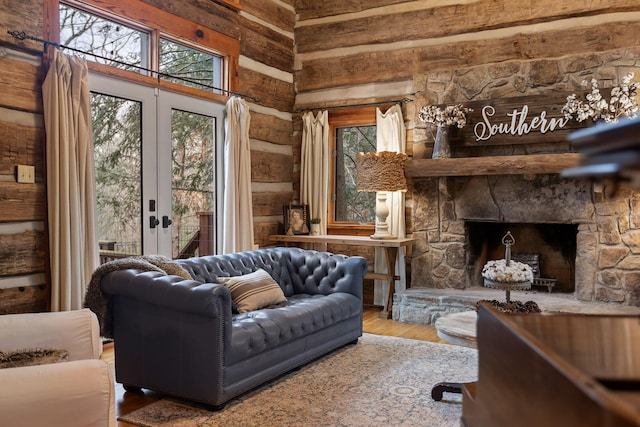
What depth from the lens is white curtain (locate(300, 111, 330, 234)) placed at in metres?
6.41

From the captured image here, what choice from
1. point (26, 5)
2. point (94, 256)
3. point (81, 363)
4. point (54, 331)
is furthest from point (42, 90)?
point (81, 363)

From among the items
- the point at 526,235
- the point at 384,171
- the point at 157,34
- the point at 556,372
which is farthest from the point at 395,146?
the point at 556,372

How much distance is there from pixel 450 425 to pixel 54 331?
6.65 feet

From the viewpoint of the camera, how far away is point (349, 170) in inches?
257

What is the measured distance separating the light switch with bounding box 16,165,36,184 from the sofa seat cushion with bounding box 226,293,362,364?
1724 millimetres

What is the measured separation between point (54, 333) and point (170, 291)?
0.75 m

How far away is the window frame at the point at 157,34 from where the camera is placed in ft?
13.9

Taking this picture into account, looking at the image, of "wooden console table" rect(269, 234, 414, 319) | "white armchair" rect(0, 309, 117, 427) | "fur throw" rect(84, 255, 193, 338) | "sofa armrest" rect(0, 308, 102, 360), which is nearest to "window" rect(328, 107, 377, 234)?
"wooden console table" rect(269, 234, 414, 319)

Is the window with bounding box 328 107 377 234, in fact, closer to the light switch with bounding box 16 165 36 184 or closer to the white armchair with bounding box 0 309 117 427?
the light switch with bounding box 16 165 36 184

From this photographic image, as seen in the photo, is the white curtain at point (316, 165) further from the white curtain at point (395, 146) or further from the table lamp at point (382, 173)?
the table lamp at point (382, 173)

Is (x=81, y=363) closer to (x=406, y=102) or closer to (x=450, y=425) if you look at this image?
(x=450, y=425)

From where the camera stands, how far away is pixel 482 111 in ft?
17.7

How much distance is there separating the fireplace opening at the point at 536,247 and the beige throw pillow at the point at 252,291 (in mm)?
2436

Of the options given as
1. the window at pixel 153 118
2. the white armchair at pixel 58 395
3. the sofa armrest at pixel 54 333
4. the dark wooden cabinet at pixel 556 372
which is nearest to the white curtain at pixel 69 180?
the window at pixel 153 118
